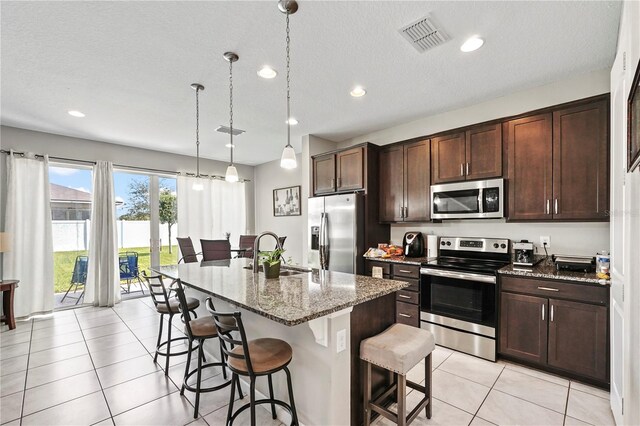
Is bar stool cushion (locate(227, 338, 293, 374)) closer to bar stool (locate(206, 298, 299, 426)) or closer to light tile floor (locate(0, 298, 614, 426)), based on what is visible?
bar stool (locate(206, 298, 299, 426))

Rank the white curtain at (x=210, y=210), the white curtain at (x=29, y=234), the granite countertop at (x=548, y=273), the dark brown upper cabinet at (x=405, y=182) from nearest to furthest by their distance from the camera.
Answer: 1. the granite countertop at (x=548, y=273)
2. the dark brown upper cabinet at (x=405, y=182)
3. the white curtain at (x=29, y=234)
4. the white curtain at (x=210, y=210)

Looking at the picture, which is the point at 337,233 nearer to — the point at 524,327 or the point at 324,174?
the point at 324,174

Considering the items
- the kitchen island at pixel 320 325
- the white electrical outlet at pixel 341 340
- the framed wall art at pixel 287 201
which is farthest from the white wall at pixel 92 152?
the white electrical outlet at pixel 341 340

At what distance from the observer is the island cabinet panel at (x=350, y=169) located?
4059 millimetres

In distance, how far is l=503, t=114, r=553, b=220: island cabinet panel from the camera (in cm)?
281

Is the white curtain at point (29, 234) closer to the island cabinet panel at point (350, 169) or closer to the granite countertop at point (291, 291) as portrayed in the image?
the granite countertop at point (291, 291)

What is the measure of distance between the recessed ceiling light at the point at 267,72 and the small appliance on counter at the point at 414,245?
2.61 meters

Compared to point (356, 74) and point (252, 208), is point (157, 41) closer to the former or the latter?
point (356, 74)

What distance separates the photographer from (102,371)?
2.69m

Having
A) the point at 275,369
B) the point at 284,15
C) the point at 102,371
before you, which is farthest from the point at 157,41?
the point at 102,371

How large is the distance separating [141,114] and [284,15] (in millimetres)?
2693

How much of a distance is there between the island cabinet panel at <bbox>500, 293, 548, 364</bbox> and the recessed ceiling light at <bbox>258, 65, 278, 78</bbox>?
3077 millimetres

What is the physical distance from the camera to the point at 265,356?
5.42 feet

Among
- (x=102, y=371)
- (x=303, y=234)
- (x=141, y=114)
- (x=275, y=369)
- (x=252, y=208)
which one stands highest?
(x=141, y=114)
